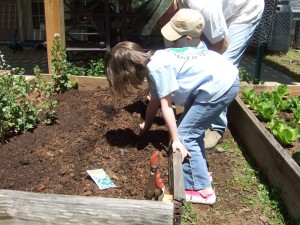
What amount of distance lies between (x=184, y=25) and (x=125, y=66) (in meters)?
0.51

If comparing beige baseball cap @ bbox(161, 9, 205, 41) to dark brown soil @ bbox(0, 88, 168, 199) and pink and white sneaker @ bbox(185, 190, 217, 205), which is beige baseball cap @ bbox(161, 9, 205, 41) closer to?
dark brown soil @ bbox(0, 88, 168, 199)

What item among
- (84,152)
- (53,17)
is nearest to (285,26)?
(53,17)

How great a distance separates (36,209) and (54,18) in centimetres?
340

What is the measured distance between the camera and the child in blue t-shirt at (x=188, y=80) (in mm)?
2539

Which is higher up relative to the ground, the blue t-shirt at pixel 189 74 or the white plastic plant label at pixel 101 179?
the blue t-shirt at pixel 189 74

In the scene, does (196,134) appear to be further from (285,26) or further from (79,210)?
(285,26)

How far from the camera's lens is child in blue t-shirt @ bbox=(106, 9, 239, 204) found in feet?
8.33

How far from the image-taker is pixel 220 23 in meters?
2.97

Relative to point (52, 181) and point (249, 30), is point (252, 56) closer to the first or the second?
point (249, 30)

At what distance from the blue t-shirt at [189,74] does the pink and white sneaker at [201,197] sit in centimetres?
66

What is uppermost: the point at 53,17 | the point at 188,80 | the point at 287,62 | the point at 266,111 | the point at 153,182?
the point at 53,17

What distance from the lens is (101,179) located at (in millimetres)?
2553

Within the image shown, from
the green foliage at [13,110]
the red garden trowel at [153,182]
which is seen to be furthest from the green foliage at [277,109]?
the green foliage at [13,110]

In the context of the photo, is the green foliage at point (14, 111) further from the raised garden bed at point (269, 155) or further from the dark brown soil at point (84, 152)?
the raised garden bed at point (269, 155)
